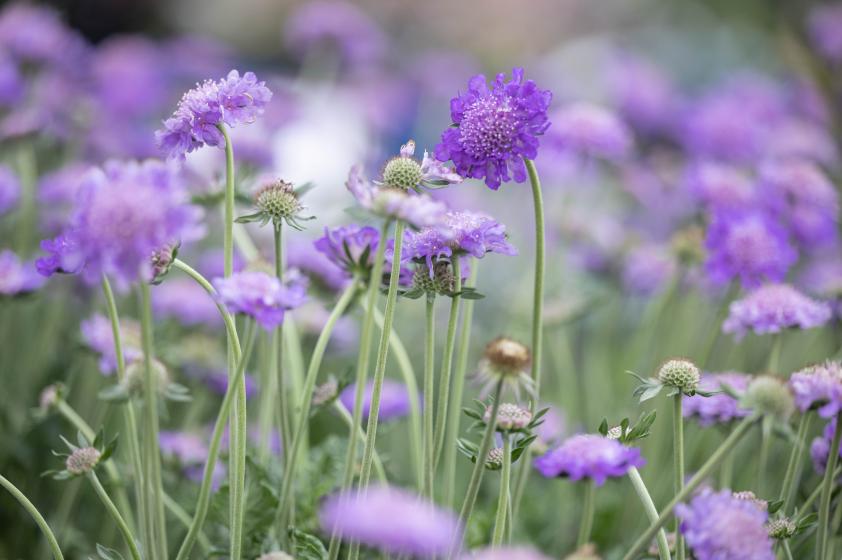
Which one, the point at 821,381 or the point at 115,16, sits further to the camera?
the point at 115,16

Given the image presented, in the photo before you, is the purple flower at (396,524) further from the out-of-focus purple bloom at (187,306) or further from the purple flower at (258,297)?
the out-of-focus purple bloom at (187,306)

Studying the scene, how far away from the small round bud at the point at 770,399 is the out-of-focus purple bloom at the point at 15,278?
128 cm

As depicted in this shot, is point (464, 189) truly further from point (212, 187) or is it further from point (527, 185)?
point (212, 187)

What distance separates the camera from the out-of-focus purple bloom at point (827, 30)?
124 inches

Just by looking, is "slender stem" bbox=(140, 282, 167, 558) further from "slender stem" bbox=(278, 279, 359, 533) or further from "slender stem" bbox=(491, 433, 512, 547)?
"slender stem" bbox=(491, 433, 512, 547)

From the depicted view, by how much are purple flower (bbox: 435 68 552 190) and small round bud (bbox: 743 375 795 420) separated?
0.40 metres

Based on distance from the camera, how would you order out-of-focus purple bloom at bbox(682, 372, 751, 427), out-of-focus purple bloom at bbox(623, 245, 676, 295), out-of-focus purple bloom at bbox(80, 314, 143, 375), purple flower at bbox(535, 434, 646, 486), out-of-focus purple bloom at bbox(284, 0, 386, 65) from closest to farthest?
1. purple flower at bbox(535, 434, 646, 486)
2. out-of-focus purple bloom at bbox(682, 372, 751, 427)
3. out-of-focus purple bloom at bbox(80, 314, 143, 375)
4. out-of-focus purple bloom at bbox(623, 245, 676, 295)
5. out-of-focus purple bloom at bbox(284, 0, 386, 65)

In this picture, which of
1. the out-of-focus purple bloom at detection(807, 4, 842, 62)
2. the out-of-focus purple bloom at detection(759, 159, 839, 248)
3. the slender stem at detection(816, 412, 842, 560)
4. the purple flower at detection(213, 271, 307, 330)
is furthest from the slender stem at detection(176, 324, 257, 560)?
the out-of-focus purple bloom at detection(807, 4, 842, 62)

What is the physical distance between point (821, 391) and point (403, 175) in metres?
0.59

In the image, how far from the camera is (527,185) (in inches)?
136

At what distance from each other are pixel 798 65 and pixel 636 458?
2.34 metres

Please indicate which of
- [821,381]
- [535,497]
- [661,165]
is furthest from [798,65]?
A: [821,381]

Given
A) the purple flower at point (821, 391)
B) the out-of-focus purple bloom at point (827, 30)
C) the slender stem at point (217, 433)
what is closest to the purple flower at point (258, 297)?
the slender stem at point (217, 433)

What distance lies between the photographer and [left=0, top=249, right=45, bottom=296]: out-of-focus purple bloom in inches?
62.9
